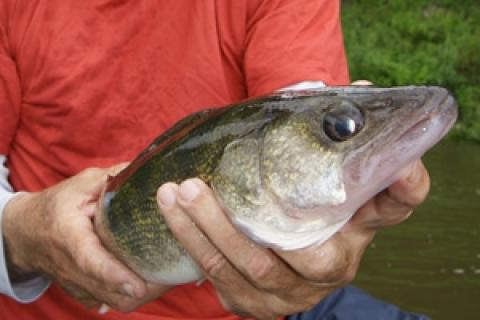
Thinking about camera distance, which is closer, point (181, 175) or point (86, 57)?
point (181, 175)

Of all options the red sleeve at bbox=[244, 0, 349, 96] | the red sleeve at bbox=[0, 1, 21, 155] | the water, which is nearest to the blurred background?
the water

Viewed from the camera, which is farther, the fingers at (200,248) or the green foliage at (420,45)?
the green foliage at (420,45)

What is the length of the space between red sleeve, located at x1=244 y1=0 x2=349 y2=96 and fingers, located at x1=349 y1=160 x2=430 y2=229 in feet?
1.33

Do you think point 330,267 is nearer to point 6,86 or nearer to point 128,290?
point 128,290

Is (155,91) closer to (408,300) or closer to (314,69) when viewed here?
(314,69)

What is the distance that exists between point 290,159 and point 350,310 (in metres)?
1.25

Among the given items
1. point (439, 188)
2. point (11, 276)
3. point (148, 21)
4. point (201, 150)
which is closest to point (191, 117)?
point (201, 150)

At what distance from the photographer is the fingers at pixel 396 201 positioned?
1839mm

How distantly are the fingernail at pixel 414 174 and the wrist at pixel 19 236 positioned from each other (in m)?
0.94

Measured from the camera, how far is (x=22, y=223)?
2.28 metres

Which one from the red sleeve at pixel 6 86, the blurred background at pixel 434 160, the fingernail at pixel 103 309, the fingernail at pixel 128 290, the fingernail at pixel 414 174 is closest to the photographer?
the fingernail at pixel 414 174

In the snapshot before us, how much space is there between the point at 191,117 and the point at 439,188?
324 inches

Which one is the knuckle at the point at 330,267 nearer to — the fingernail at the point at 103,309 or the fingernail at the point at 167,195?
the fingernail at the point at 167,195

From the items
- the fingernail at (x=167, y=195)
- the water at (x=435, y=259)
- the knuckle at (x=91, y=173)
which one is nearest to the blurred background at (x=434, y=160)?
the water at (x=435, y=259)
